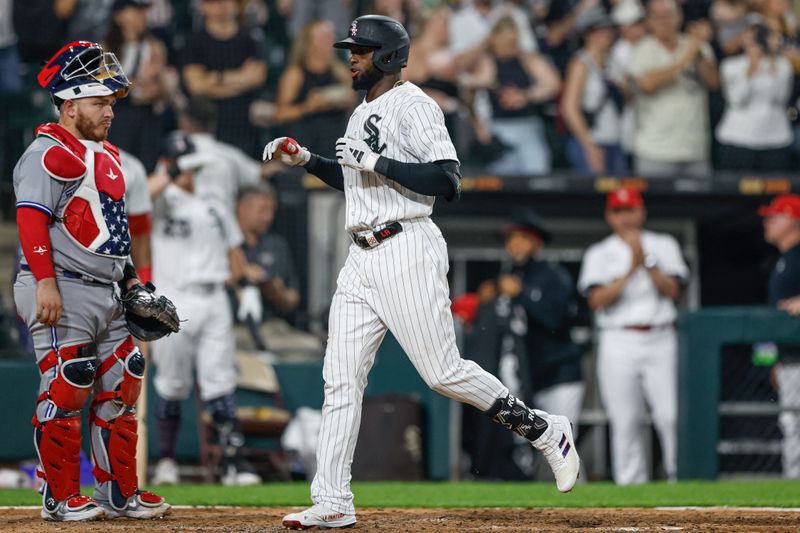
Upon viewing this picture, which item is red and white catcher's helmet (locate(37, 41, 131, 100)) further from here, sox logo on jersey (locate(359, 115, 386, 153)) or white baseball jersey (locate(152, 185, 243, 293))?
white baseball jersey (locate(152, 185, 243, 293))

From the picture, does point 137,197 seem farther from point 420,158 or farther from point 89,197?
point 420,158

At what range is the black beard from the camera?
496 cm

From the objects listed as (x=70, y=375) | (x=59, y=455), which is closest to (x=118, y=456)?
(x=59, y=455)

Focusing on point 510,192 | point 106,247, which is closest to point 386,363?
point 510,192

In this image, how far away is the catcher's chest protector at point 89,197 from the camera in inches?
198

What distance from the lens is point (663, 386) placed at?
892 cm

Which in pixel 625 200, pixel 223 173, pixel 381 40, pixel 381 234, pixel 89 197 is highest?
pixel 223 173

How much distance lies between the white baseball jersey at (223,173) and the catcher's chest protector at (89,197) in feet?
14.3

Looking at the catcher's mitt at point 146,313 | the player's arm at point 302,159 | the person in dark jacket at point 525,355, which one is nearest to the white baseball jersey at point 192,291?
the person in dark jacket at point 525,355

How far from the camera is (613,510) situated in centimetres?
591

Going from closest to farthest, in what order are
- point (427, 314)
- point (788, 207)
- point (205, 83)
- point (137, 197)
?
point (427, 314), point (137, 197), point (788, 207), point (205, 83)

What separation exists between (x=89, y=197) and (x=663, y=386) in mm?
5004

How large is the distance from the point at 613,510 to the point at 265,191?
5.16 metres

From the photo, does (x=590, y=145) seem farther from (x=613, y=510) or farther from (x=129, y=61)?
(x=613, y=510)
